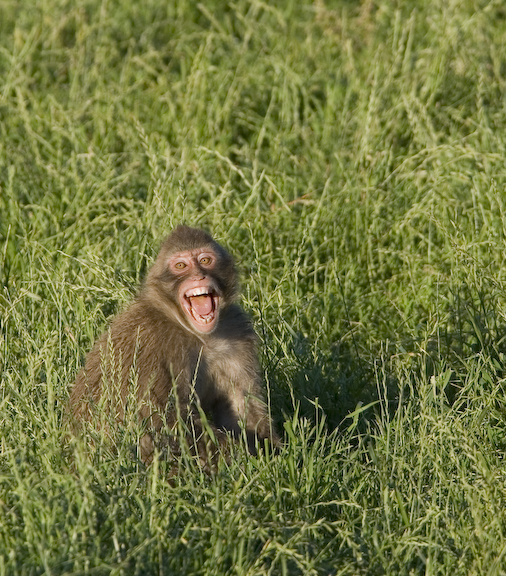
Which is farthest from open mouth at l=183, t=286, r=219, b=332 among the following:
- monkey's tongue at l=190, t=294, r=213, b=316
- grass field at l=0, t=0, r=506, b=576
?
grass field at l=0, t=0, r=506, b=576

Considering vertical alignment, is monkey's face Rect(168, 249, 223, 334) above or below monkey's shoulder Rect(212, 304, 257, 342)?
above

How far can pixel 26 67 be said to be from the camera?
313 inches

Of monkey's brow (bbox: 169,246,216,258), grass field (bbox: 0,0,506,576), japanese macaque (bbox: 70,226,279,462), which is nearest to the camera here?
grass field (bbox: 0,0,506,576)

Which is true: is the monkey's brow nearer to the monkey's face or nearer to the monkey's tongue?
the monkey's face

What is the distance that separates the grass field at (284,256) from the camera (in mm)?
3732

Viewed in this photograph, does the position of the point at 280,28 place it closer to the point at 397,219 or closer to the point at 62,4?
the point at 62,4

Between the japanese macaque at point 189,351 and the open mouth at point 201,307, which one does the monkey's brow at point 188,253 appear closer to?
the japanese macaque at point 189,351

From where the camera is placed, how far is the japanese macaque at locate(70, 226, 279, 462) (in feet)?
14.7

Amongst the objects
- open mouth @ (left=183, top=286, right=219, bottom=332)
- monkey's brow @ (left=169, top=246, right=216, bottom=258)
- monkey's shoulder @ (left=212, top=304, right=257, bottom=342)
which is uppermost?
monkey's brow @ (left=169, top=246, right=216, bottom=258)

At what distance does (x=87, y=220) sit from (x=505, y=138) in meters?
2.69

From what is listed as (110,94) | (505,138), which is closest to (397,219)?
(505,138)

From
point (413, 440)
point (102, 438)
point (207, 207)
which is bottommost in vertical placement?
point (413, 440)

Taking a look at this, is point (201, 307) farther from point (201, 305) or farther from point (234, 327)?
point (234, 327)

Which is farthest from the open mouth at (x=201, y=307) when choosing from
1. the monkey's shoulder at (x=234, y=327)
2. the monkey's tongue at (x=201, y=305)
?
the monkey's shoulder at (x=234, y=327)
